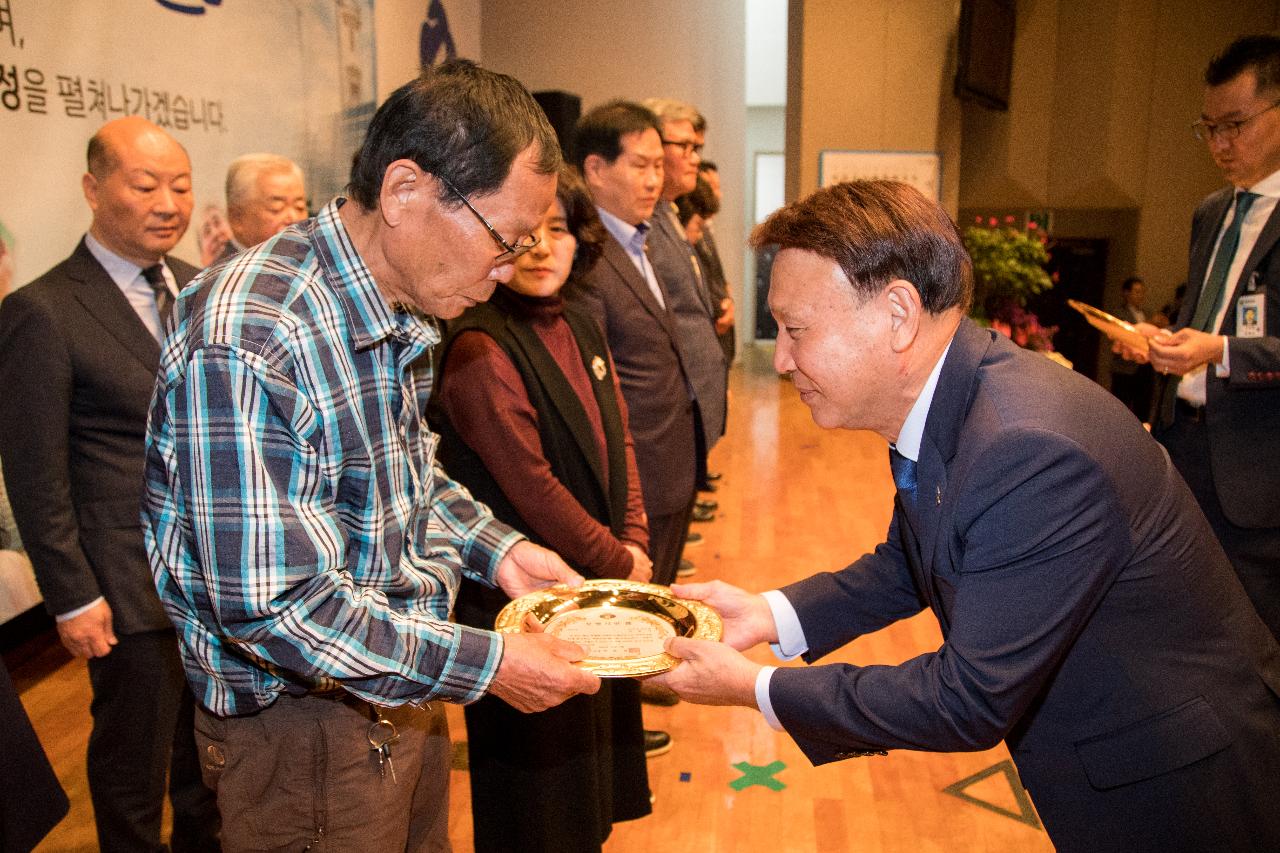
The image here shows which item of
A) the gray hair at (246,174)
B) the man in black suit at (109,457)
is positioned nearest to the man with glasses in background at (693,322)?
the gray hair at (246,174)

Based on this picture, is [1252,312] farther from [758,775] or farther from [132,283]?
[132,283]

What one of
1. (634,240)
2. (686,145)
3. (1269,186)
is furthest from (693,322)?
(1269,186)

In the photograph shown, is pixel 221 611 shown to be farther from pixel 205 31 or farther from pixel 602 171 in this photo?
pixel 205 31

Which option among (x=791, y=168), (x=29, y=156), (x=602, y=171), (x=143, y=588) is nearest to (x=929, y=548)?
(x=143, y=588)

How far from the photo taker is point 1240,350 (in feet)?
8.12

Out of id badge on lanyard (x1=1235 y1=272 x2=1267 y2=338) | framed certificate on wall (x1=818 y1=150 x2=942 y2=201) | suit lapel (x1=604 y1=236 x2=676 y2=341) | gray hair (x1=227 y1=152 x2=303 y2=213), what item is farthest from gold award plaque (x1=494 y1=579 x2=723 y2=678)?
framed certificate on wall (x1=818 y1=150 x2=942 y2=201)

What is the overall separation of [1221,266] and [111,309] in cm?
280

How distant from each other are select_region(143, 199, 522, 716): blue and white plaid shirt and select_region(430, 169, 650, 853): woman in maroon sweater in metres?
0.65

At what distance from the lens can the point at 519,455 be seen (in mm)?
2094

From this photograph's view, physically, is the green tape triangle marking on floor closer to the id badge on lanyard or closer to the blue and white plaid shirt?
the id badge on lanyard

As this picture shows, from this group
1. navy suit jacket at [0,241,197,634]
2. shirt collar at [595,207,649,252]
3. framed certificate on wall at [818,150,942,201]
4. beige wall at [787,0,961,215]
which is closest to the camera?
navy suit jacket at [0,241,197,634]

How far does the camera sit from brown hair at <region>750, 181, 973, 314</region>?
1281 mm

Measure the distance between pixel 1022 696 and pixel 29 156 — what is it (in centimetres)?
311

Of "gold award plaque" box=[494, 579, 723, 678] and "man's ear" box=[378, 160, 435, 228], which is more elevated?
"man's ear" box=[378, 160, 435, 228]
